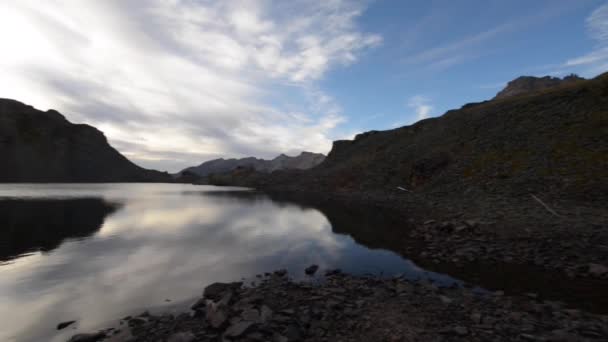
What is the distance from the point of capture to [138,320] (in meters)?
11.5

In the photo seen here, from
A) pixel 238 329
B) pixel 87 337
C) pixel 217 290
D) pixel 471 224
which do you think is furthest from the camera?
pixel 471 224

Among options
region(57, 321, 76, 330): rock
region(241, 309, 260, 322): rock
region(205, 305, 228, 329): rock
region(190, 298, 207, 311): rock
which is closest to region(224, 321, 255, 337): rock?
region(241, 309, 260, 322): rock

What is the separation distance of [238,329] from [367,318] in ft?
16.4

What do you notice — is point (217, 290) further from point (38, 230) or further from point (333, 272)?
point (38, 230)

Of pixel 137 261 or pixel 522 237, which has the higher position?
pixel 522 237

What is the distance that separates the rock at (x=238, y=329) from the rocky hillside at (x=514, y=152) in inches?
1512

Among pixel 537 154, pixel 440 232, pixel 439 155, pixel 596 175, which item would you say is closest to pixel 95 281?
pixel 440 232

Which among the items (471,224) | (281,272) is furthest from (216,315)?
(471,224)

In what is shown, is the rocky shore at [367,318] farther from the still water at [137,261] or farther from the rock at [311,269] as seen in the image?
the rock at [311,269]

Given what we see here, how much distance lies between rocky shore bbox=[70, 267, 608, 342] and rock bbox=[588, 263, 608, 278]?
194 inches

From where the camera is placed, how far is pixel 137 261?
21.2m

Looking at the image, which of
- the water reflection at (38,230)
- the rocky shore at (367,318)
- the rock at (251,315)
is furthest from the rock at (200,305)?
the water reflection at (38,230)

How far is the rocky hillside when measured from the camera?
36.0 metres

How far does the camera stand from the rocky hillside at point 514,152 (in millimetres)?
36000
